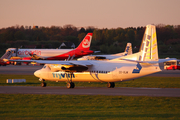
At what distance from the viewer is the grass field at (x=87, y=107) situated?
14741mm

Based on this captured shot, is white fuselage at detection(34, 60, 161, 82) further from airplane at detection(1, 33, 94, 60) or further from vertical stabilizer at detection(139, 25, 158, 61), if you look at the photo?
airplane at detection(1, 33, 94, 60)

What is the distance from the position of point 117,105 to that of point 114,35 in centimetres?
11652

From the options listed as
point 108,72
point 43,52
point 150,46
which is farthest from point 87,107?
point 43,52

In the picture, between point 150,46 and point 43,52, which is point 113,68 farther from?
point 43,52

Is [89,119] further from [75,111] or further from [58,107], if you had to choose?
[58,107]

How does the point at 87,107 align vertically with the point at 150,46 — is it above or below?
below

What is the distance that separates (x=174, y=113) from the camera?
15.7 meters

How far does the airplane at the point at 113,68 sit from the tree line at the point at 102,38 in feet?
288

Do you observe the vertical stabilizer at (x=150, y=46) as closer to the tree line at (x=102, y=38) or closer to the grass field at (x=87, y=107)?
the grass field at (x=87, y=107)

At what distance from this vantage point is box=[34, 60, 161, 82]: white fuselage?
26984mm

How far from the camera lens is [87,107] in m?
17.9

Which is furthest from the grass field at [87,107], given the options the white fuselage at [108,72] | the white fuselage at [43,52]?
the white fuselage at [43,52]

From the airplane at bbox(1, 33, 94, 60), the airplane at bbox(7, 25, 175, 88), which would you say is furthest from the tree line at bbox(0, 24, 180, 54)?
the airplane at bbox(7, 25, 175, 88)

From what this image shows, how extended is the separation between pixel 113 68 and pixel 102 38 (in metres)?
108
